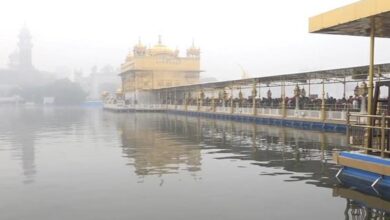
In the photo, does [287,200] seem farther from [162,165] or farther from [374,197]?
[162,165]

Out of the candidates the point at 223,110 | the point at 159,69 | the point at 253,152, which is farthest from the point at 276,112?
the point at 159,69

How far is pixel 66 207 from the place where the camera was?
316 inches

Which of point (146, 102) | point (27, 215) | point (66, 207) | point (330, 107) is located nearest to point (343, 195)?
point (66, 207)

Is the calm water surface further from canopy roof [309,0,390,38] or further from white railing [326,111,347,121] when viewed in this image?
white railing [326,111,347,121]

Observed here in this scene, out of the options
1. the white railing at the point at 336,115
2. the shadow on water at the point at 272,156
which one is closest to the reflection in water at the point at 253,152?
the shadow on water at the point at 272,156

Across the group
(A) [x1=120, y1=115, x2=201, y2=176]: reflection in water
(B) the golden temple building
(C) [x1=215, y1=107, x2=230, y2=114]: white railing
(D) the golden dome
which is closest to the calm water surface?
(A) [x1=120, y1=115, x2=201, y2=176]: reflection in water

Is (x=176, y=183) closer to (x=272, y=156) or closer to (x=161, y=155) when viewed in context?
(x=161, y=155)

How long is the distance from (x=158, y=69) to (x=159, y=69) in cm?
17

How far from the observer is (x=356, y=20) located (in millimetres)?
9375

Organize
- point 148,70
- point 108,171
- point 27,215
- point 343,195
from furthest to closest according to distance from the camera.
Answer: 1. point 148,70
2. point 108,171
3. point 343,195
4. point 27,215

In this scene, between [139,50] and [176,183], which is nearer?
[176,183]

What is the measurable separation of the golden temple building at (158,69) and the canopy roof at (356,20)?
6533cm

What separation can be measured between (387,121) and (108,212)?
19.7ft

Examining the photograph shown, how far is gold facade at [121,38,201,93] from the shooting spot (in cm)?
7825
